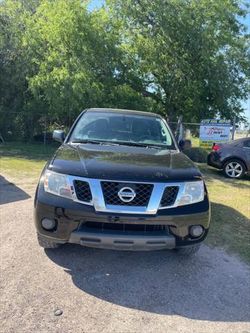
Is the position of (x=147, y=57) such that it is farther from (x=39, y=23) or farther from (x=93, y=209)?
(x=93, y=209)

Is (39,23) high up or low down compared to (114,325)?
up

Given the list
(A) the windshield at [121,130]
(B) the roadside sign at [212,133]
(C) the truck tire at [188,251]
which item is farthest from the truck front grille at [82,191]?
(B) the roadside sign at [212,133]

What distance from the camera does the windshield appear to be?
561cm

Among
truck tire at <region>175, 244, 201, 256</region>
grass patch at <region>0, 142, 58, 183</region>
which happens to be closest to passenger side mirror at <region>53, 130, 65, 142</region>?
truck tire at <region>175, 244, 201, 256</region>

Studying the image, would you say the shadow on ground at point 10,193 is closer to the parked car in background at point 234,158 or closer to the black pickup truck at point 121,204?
the black pickup truck at point 121,204

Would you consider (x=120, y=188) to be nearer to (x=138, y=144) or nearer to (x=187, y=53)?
(x=138, y=144)

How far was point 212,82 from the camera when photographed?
1633 centimetres

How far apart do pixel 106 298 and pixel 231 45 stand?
14545 mm

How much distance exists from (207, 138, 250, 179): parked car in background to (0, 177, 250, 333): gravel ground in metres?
6.73

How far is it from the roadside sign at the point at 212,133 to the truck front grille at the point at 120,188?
37.1 feet

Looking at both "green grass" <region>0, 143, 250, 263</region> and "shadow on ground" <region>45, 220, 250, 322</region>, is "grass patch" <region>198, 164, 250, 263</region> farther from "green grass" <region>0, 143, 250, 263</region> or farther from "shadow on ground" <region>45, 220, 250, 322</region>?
"shadow on ground" <region>45, 220, 250, 322</region>

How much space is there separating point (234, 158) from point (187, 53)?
19.3ft

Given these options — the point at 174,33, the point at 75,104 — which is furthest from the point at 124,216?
the point at 174,33

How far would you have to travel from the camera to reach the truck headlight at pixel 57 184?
4148 millimetres
